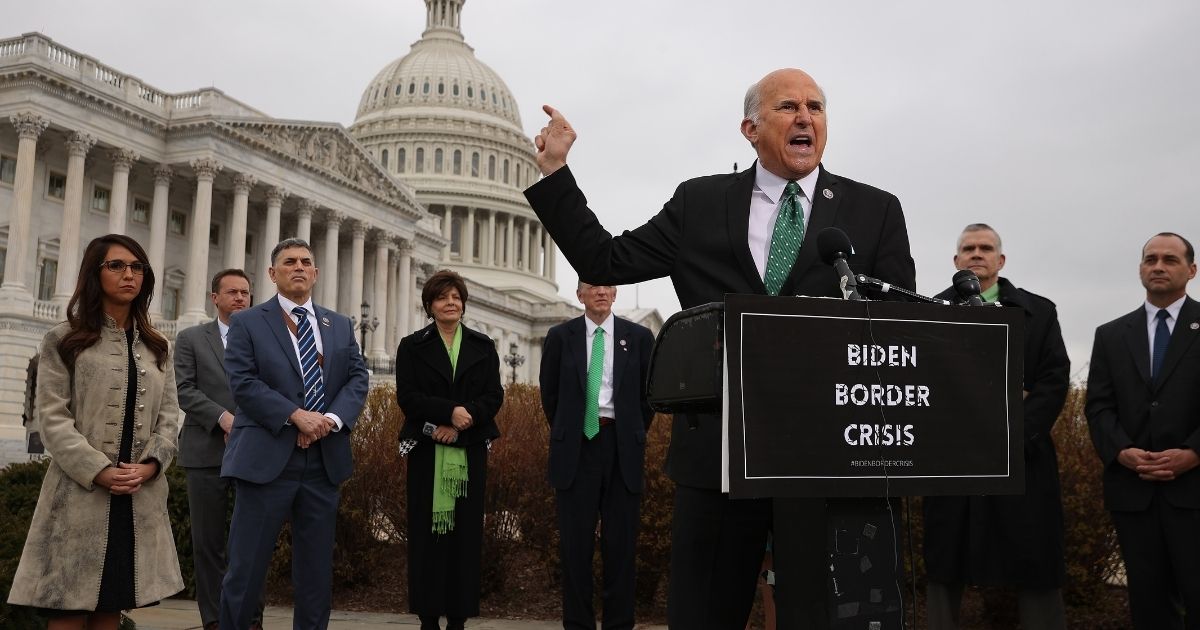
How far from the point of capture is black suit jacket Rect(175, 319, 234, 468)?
7547 millimetres

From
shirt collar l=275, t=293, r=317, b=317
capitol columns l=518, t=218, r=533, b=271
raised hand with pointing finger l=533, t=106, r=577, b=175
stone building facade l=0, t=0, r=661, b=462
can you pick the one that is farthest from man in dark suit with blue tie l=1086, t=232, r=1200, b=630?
capitol columns l=518, t=218, r=533, b=271

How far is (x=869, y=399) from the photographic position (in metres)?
2.91

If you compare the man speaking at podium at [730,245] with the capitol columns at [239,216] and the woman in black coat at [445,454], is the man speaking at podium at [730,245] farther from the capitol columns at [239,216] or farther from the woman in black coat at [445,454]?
the capitol columns at [239,216]

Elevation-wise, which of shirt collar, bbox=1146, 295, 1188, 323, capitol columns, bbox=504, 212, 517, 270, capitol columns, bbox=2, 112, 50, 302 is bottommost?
shirt collar, bbox=1146, 295, 1188, 323

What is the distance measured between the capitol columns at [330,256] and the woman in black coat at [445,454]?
53.5 metres

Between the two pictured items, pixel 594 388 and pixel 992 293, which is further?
pixel 594 388

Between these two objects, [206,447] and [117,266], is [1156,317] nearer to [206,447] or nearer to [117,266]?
[117,266]

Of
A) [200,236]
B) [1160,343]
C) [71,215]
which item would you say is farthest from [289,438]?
[200,236]

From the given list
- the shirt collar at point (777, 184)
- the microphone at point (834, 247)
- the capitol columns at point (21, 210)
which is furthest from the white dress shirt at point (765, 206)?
the capitol columns at point (21, 210)

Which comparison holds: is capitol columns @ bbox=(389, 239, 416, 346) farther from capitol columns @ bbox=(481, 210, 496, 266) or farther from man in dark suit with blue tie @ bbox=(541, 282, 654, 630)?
man in dark suit with blue tie @ bbox=(541, 282, 654, 630)

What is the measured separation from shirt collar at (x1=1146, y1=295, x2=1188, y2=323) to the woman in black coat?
14.1 feet

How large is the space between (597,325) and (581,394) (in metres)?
0.65

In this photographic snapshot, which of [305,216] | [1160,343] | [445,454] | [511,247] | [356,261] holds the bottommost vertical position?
[445,454]

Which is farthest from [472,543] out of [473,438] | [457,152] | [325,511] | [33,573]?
[457,152]
